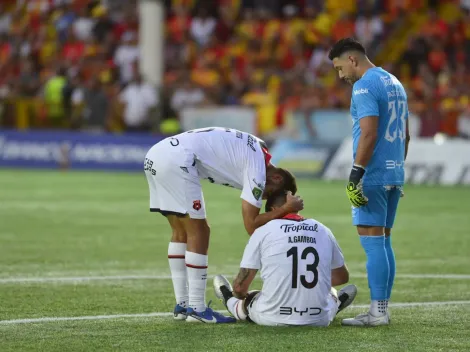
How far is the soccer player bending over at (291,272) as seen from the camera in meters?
8.28

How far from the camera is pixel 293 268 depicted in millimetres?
8273

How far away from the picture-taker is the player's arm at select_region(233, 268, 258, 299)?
8.51 meters

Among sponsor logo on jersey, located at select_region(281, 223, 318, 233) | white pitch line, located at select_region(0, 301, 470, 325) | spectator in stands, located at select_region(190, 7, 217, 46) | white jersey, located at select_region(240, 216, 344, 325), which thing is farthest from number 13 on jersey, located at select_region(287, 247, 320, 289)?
spectator in stands, located at select_region(190, 7, 217, 46)

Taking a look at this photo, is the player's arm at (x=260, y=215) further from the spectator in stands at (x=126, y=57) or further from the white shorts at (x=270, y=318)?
the spectator in stands at (x=126, y=57)

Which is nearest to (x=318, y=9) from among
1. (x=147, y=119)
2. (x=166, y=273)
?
(x=147, y=119)

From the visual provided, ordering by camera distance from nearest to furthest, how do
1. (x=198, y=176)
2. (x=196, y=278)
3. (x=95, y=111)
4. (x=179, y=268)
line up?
1. (x=196, y=278)
2. (x=198, y=176)
3. (x=179, y=268)
4. (x=95, y=111)

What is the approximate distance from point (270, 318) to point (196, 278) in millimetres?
738

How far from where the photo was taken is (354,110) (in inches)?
343

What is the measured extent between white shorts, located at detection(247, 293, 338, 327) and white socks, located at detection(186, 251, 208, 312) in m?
0.43

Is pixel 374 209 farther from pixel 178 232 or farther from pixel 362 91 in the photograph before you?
pixel 178 232

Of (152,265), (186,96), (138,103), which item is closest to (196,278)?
(152,265)

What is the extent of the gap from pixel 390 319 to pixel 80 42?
86.8 feet

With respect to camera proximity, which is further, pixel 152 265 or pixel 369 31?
pixel 369 31

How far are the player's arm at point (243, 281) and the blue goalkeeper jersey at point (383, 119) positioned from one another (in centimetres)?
112
